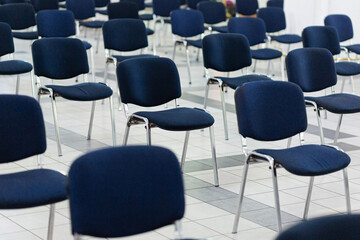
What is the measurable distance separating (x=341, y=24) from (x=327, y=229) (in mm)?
7428

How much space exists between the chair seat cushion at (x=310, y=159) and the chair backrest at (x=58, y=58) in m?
2.56

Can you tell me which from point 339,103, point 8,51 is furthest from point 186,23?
point 339,103

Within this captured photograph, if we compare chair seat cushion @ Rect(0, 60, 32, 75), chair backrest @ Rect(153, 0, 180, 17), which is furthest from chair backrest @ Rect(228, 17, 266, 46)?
chair backrest @ Rect(153, 0, 180, 17)

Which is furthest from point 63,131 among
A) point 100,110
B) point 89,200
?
point 89,200

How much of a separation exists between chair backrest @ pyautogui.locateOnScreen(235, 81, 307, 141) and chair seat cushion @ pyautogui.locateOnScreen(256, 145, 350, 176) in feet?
0.55

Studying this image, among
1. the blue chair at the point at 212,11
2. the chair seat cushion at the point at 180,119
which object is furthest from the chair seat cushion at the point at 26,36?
the chair seat cushion at the point at 180,119

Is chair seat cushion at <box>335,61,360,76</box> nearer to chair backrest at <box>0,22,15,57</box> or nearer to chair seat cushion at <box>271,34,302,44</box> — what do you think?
chair seat cushion at <box>271,34,302,44</box>

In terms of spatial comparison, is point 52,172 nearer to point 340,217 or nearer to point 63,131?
point 340,217

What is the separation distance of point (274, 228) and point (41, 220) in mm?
1389

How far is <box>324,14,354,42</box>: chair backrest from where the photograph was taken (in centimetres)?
911

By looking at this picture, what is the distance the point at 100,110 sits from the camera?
754 cm

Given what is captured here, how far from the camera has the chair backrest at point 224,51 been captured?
645 cm

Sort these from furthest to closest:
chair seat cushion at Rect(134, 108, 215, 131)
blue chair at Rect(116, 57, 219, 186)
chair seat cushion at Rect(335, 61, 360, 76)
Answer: chair seat cushion at Rect(335, 61, 360, 76), blue chair at Rect(116, 57, 219, 186), chair seat cushion at Rect(134, 108, 215, 131)

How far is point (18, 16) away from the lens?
8898 millimetres
